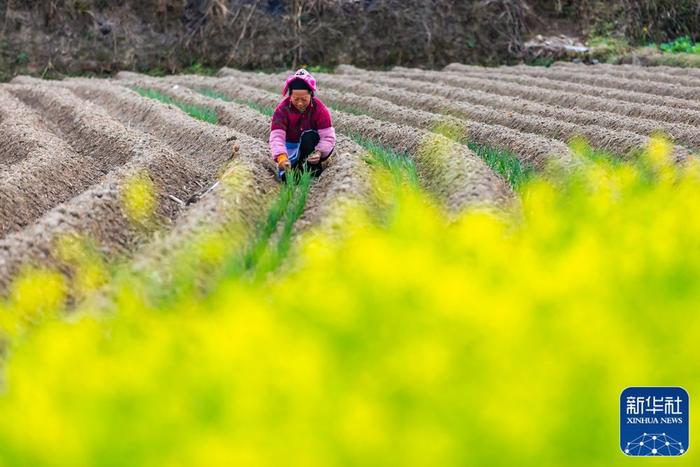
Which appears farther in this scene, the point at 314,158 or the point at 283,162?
the point at 314,158

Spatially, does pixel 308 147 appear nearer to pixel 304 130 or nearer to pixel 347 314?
pixel 304 130

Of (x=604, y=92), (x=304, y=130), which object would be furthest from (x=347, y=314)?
(x=604, y=92)

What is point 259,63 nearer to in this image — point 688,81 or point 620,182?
point 688,81

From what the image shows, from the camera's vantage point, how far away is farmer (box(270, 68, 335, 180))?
657 cm

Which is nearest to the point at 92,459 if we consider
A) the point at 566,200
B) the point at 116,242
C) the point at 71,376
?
the point at 71,376

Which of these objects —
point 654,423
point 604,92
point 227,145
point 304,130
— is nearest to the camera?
point 654,423

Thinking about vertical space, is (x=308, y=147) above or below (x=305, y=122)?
below

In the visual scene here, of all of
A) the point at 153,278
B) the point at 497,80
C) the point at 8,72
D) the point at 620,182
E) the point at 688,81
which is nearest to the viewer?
the point at 153,278

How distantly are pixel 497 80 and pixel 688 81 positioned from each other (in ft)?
8.44

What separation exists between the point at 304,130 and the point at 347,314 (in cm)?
455

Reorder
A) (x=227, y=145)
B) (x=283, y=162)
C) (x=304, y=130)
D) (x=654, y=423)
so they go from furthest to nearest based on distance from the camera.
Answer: (x=227, y=145)
(x=304, y=130)
(x=283, y=162)
(x=654, y=423)

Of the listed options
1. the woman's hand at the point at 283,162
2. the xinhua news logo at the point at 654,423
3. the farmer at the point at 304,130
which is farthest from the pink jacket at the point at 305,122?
the xinhua news logo at the point at 654,423

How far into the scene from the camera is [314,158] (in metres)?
6.57

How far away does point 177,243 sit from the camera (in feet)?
14.9
